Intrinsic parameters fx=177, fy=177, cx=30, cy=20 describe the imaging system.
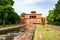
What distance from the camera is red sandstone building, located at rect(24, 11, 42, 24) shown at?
7306cm

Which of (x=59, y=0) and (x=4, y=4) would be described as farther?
(x=59, y=0)

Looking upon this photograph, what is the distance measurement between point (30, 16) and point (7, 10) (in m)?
41.9

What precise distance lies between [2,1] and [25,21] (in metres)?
36.2

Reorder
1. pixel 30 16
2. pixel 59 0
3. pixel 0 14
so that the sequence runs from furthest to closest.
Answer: pixel 30 16, pixel 59 0, pixel 0 14

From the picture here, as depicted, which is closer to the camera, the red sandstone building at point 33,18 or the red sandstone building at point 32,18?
the red sandstone building at point 32,18

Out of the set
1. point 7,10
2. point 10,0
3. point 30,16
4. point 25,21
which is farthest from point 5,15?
point 30,16

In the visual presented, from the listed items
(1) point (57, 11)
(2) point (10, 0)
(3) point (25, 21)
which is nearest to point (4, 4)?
(2) point (10, 0)

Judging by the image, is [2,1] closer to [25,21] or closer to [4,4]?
[4,4]

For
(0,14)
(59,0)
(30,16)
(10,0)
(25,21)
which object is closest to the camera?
(0,14)

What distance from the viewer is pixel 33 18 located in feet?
244

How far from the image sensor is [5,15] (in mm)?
37281

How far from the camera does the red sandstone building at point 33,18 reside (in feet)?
240

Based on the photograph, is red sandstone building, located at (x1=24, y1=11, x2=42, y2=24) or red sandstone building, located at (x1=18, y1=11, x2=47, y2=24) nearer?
red sandstone building, located at (x1=18, y1=11, x2=47, y2=24)

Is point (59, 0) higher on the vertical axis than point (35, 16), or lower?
higher
